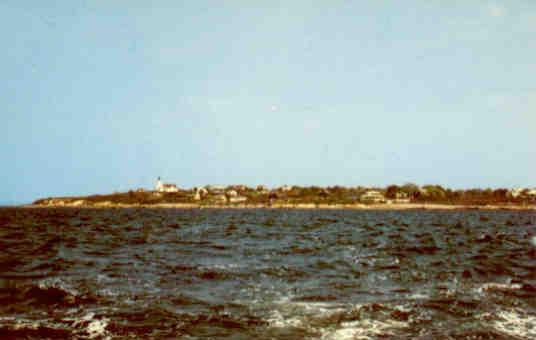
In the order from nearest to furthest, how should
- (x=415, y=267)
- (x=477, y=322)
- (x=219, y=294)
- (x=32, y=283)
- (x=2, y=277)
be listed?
1. (x=477, y=322)
2. (x=219, y=294)
3. (x=32, y=283)
4. (x=2, y=277)
5. (x=415, y=267)

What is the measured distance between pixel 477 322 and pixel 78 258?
21.8 meters

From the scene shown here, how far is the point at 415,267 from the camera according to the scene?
75.5 feet

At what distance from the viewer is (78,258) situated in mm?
26031

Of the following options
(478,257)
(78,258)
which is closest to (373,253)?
(478,257)

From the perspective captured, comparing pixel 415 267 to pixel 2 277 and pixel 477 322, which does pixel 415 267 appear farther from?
pixel 2 277

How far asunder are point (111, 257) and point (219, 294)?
13131mm

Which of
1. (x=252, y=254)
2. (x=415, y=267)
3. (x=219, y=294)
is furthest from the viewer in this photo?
(x=252, y=254)

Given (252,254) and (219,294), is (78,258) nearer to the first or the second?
(252,254)

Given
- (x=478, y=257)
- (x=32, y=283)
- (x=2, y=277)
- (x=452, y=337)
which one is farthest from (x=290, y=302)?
(x=478, y=257)

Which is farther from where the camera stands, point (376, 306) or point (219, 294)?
point (219, 294)

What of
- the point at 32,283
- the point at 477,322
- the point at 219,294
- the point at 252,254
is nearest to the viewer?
the point at 477,322

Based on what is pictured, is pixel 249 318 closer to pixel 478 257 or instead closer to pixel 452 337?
pixel 452 337

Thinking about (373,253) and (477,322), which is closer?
(477,322)

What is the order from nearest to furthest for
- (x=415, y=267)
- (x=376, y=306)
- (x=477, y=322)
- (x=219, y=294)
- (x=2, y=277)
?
(x=477, y=322) < (x=376, y=306) < (x=219, y=294) < (x=2, y=277) < (x=415, y=267)
